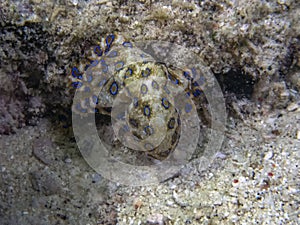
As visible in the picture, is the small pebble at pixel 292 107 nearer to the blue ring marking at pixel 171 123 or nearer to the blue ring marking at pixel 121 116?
the blue ring marking at pixel 171 123

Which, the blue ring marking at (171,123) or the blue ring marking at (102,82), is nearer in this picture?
the blue ring marking at (171,123)

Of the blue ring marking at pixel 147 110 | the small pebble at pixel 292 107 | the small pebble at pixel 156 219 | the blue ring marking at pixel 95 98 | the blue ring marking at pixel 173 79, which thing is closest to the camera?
the small pebble at pixel 156 219

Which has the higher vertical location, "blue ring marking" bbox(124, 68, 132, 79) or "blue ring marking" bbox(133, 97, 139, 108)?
"blue ring marking" bbox(124, 68, 132, 79)

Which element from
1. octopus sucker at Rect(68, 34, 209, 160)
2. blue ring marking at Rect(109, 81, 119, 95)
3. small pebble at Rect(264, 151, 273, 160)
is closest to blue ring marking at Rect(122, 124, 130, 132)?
octopus sucker at Rect(68, 34, 209, 160)

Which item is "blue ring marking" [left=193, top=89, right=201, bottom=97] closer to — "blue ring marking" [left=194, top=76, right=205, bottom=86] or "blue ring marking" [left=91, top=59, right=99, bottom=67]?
"blue ring marking" [left=194, top=76, right=205, bottom=86]

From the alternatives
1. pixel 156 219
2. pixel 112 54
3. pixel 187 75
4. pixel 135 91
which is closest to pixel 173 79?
pixel 187 75

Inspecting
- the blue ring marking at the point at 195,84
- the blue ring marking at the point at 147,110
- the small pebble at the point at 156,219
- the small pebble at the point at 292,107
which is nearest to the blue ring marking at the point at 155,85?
the blue ring marking at the point at 147,110

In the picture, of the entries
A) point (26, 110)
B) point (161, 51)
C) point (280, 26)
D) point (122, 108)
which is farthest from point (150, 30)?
point (26, 110)

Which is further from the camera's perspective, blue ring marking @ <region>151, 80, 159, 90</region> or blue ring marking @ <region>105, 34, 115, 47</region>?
blue ring marking @ <region>105, 34, 115, 47</region>
